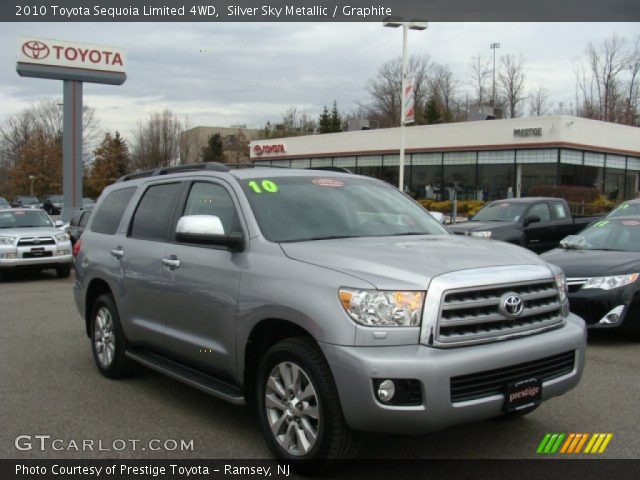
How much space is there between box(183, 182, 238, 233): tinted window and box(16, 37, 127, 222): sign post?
2972cm

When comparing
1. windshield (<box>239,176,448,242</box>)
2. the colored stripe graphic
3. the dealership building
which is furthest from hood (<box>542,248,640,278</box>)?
the dealership building

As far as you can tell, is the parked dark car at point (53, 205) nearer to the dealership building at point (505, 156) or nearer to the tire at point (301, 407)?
the dealership building at point (505, 156)

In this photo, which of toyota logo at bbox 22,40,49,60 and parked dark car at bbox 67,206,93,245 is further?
toyota logo at bbox 22,40,49,60

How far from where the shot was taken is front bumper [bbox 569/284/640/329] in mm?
7448

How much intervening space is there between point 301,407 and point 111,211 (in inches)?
145

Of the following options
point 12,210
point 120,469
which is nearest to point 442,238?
point 120,469

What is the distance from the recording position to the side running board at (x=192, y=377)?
4.56m

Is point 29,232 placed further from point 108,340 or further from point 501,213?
point 501,213

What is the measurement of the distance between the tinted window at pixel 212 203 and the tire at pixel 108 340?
1490 mm

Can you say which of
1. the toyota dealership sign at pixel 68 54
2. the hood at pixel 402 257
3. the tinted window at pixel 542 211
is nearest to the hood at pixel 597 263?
the hood at pixel 402 257

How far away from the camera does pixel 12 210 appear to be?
1623 cm

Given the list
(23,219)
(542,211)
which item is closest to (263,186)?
(542,211)

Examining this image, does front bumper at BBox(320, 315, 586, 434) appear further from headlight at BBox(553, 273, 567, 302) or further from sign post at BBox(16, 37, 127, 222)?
sign post at BBox(16, 37, 127, 222)

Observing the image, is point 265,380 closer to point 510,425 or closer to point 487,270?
point 487,270
